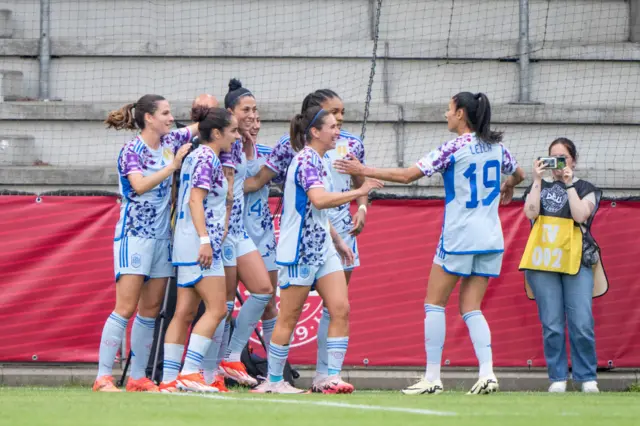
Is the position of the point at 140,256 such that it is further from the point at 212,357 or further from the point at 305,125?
the point at 305,125

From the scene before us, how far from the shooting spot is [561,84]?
46.4 ft

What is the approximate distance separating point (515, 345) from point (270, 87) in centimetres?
468

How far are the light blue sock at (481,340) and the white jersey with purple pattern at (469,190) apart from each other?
1.56 ft

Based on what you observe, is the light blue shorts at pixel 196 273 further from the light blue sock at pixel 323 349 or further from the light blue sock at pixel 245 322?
the light blue sock at pixel 323 349

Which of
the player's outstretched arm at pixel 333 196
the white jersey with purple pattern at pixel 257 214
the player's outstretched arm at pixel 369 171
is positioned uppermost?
the player's outstretched arm at pixel 369 171

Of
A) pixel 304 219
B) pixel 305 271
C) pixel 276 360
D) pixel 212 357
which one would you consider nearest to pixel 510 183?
pixel 304 219

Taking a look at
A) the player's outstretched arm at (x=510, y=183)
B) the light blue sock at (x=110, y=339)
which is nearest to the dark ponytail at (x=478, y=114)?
the player's outstretched arm at (x=510, y=183)

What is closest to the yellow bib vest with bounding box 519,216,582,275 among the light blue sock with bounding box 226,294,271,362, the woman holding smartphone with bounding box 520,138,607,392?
the woman holding smartphone with bounding box 520,138,607,392

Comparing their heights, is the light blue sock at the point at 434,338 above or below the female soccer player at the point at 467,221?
below

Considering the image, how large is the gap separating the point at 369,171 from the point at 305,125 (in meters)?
0.60

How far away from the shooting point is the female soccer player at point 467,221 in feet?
27.6

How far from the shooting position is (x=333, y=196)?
26.4 ft

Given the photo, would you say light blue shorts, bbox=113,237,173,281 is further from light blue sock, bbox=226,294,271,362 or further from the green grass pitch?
the green grass pitch

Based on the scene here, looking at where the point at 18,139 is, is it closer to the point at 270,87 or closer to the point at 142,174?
the point at 270,87
